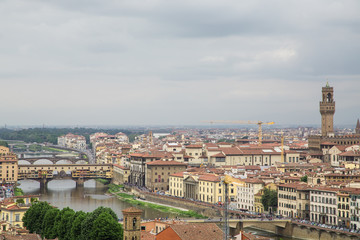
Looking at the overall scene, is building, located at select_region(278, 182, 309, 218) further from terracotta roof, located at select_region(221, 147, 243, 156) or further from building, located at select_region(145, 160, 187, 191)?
terracotta roof, located at select_region(221, 147, 243, 156)

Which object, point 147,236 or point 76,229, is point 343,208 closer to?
point 147,236

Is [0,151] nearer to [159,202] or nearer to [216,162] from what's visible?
[216,162]

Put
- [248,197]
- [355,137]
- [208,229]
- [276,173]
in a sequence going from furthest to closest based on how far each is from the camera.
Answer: [355,137], [276,173], [248,197], [208,229]

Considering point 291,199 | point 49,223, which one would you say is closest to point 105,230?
point 49,223

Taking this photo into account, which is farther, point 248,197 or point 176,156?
point 176,156

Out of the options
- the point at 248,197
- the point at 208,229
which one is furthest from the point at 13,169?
the point at 208,229

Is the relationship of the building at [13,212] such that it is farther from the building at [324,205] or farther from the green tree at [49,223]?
the building at [324,205]

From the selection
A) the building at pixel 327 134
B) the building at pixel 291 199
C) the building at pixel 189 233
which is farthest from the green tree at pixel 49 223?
the building at pixel 327 134
